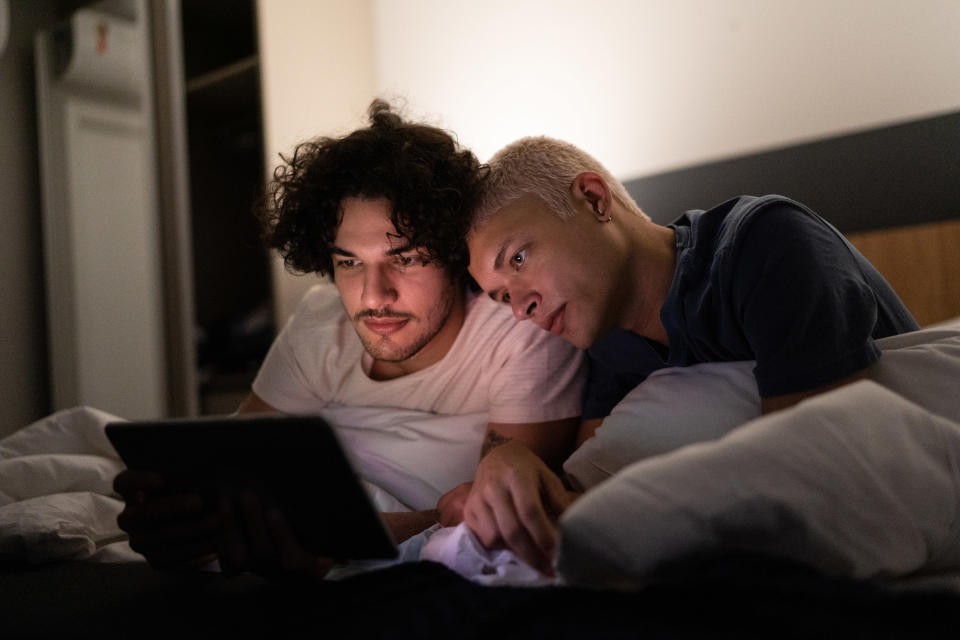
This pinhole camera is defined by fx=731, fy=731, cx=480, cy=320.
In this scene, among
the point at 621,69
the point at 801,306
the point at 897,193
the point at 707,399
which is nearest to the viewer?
the point at 801,306

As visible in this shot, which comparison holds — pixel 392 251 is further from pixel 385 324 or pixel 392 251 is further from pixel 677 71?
pixel 677 71

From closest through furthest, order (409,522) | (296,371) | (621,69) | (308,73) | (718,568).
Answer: (718,568), (409,522), (296,371), (621,69), (308,73)

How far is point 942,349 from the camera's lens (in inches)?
34.4

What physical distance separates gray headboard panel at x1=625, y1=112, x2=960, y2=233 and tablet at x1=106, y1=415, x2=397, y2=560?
4.48 feet

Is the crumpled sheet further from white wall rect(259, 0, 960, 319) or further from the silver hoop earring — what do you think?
white wall rect(259, 0, 960, 319)

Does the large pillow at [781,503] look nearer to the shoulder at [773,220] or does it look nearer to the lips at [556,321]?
the shoulder at [773,220]

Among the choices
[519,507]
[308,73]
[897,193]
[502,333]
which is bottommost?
[519,507]

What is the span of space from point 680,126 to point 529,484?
5.08 feet

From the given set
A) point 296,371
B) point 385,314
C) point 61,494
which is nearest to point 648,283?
point 385,314

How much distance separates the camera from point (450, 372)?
1.32m

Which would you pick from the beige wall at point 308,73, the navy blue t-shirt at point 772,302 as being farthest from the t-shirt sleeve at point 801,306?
the beige wall at point 308,73

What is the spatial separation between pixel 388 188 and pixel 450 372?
35cm

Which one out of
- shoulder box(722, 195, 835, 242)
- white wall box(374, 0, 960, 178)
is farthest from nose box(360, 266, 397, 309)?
white wall box(374, 0, 960, 178)

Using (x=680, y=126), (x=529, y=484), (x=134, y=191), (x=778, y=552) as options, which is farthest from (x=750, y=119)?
(x=134, y=191)
